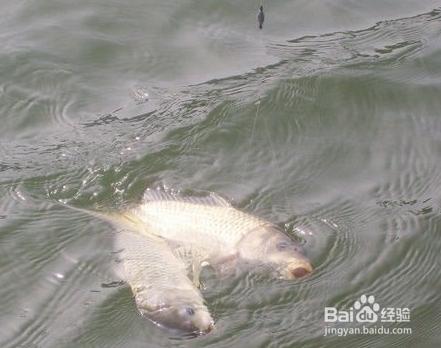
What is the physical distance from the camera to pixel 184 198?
5.11m

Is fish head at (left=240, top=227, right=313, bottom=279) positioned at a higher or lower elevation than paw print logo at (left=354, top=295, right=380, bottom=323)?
higher

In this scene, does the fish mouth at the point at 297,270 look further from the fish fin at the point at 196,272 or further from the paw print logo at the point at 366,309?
the fish fin at the point at 196,272

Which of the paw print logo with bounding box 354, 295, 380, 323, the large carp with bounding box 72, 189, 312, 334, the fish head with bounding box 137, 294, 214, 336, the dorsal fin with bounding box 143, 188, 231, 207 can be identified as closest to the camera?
the fish head with bounding box 137, 294, 214, 336

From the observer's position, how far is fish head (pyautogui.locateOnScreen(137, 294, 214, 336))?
401cm

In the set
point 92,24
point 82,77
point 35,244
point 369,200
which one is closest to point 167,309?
point 35,244

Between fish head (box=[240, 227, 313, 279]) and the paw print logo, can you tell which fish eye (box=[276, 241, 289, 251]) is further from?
the paw print logo

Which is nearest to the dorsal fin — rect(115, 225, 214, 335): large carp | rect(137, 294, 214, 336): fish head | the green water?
the green water

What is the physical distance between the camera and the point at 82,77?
652cm

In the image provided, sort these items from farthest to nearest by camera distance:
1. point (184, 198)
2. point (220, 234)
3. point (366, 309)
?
point (184, 198)
point (220, 234)
point (366, 309)

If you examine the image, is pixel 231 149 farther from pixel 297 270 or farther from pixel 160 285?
pixel 160 285

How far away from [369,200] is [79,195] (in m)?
1.93

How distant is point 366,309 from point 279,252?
0.59 m

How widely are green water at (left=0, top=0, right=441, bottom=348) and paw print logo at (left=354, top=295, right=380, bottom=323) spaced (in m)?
0.06

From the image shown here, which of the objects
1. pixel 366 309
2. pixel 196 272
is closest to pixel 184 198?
pixel 196 272
